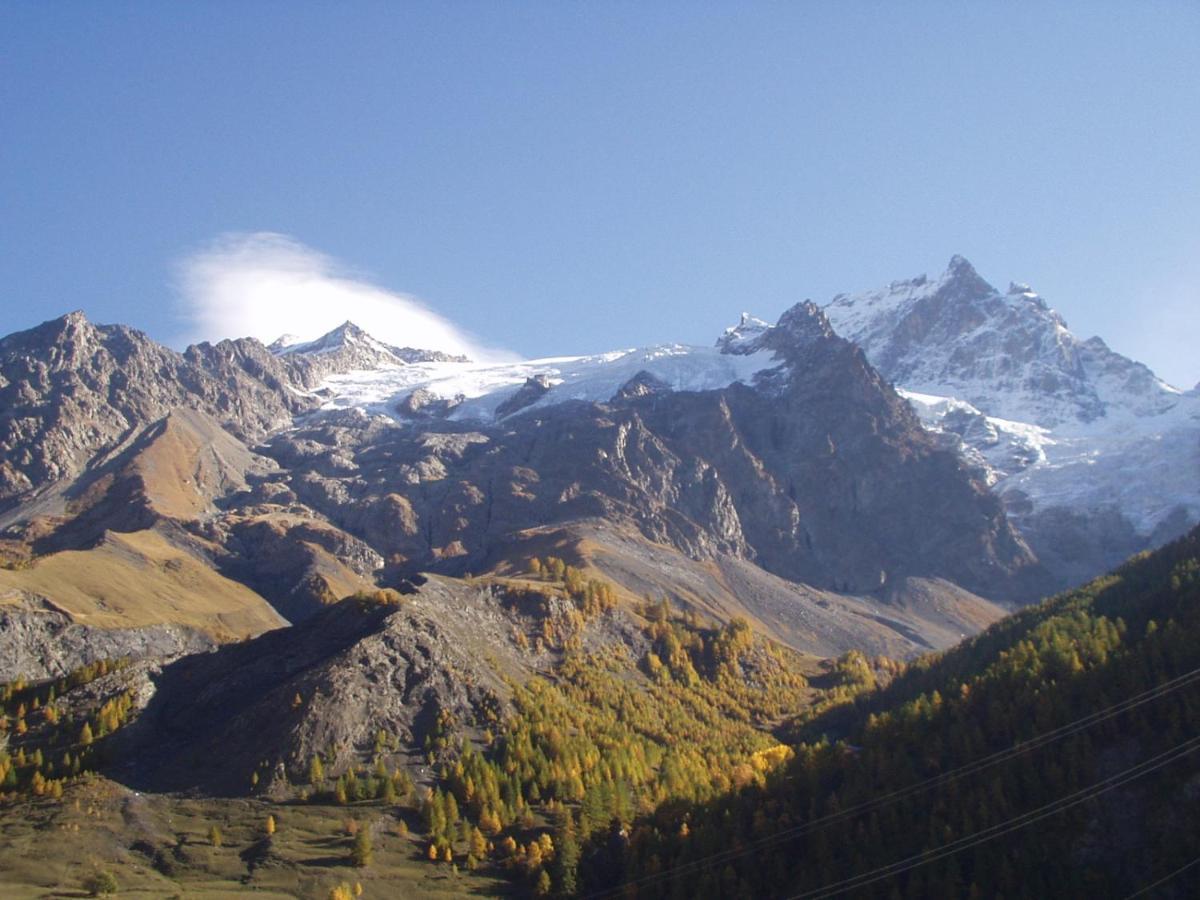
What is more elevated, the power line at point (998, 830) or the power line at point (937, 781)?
the power line at point (937, 781)

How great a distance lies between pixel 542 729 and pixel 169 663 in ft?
197

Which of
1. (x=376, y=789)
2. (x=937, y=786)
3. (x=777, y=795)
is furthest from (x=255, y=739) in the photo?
(x=937, y=786)

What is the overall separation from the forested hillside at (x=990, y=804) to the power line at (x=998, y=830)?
7.7 inches

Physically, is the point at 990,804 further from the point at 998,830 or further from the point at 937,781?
the point at 937,781

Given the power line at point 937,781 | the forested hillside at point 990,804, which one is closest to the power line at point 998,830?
the forested hillside at point 990,804

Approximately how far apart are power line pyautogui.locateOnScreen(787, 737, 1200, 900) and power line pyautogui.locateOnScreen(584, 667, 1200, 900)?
31.9 ft

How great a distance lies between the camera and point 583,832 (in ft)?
457

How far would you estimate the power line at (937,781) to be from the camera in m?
129

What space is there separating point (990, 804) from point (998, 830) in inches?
187

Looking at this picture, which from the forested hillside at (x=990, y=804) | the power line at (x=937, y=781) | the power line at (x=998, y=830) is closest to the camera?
the forested hillside at (x=990, y=804)

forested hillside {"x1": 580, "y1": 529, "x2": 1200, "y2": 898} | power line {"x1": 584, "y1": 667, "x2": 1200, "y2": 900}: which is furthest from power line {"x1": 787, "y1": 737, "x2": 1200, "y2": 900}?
power line {"x1": 584, "y1": 667, "x2": 1200, "y2": 900}

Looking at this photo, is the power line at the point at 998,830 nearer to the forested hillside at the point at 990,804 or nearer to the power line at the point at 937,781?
the forested hillside at the point at 990,804

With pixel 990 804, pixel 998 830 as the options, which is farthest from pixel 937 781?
pixel 998 830

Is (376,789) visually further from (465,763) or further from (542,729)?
(542,729)
